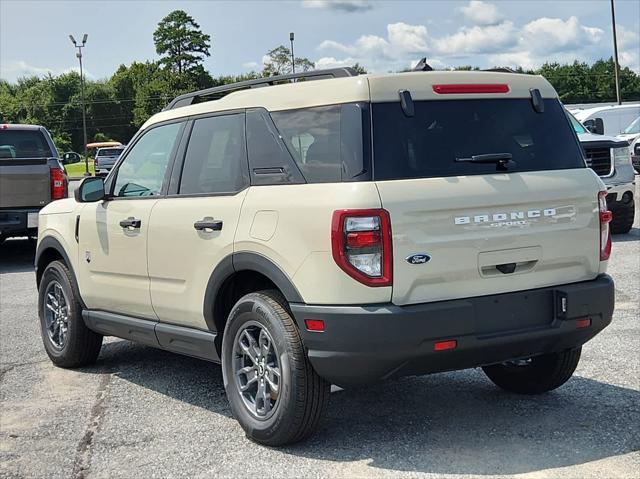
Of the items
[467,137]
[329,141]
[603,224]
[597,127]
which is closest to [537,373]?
[603,224]

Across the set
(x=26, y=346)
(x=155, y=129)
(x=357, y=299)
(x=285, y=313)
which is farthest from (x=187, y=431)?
(x=26, y=346)

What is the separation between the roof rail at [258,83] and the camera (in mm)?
4555

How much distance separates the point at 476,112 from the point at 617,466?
188 centimetres

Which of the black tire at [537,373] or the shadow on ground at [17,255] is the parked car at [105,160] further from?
the black tire at [537,373]

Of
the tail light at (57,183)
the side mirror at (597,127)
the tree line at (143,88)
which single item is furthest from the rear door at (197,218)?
the tree line at (143,88)

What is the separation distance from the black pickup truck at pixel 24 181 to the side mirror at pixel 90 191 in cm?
701

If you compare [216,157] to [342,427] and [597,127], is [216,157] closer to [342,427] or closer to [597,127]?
[342,427]

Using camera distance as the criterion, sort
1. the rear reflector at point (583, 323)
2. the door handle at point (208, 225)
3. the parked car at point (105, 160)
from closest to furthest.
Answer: the rear reflector at point (583, 323) → the door handle at point (208, 225) → the parked car at point (105, 160)

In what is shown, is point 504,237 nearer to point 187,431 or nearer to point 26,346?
point 187,431

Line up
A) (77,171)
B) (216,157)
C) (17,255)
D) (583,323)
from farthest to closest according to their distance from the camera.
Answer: (77,171) → (17,255) → (216,157) → (583,323)

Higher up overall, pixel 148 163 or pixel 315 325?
pixel 148 163

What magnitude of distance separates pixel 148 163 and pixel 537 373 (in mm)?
2838

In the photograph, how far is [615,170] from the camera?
12.4 meters

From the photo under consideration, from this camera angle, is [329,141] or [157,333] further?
[157,333]
